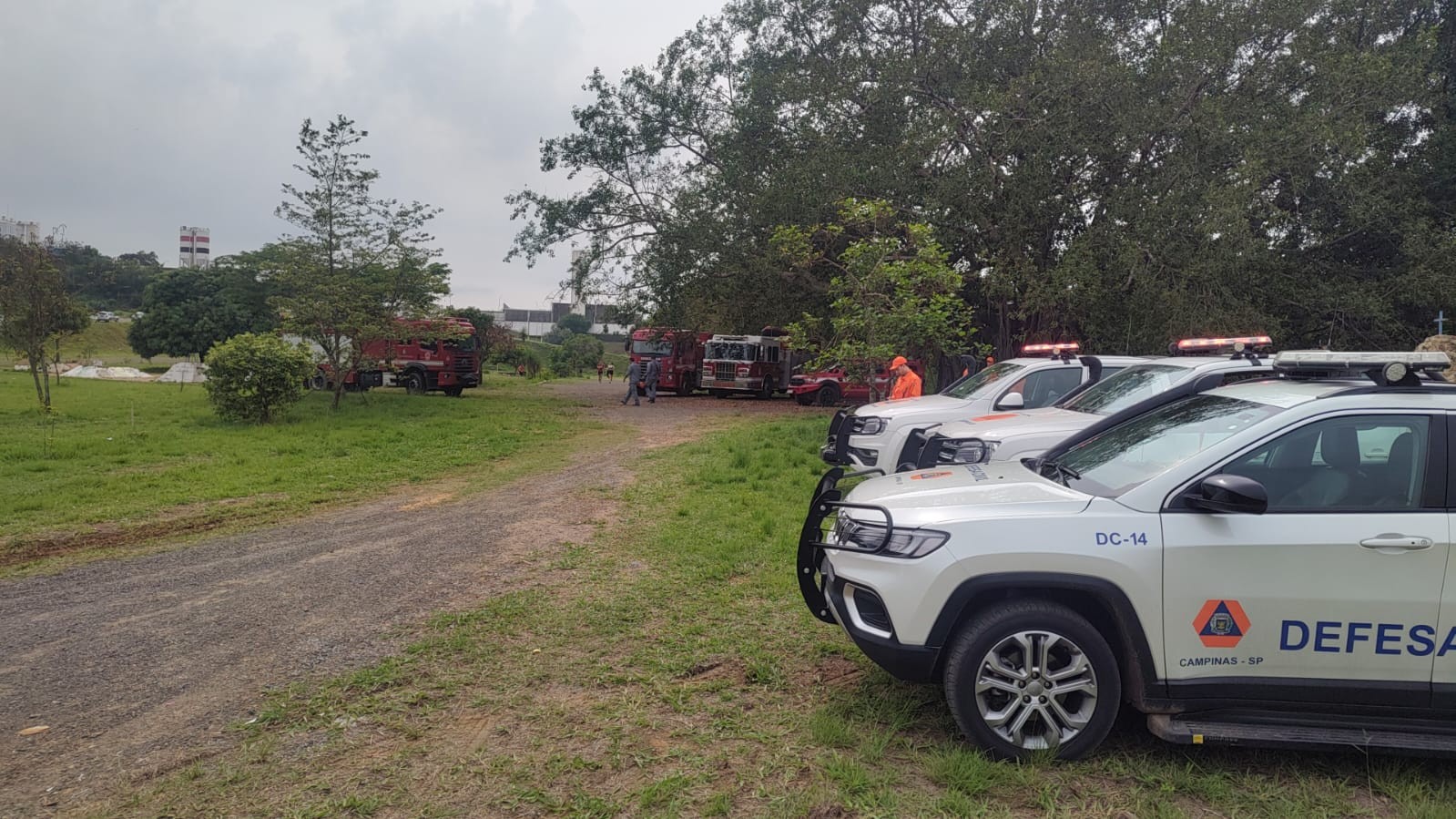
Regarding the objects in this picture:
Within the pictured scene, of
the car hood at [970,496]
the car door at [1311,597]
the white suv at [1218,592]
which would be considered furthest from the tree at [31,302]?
the car door at [1311,597]

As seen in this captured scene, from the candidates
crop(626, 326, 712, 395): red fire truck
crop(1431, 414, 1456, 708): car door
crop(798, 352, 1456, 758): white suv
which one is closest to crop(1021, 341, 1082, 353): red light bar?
crop(798, 352, 1456, 758): white suv

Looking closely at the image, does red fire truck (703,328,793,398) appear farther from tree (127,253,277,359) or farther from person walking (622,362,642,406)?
tree (127,253,277,359)

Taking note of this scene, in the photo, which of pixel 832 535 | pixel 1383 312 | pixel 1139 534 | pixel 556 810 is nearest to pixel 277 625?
pixel 556 810

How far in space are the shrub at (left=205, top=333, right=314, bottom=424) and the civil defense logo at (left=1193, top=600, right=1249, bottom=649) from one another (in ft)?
61.3

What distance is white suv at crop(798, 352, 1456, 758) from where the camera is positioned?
3.36 meters

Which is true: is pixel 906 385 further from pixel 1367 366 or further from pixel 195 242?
pixel 195 242

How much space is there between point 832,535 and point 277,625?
3582 millimetres

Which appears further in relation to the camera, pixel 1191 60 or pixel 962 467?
A: pixel 1191 60

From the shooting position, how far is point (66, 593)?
607 centimetres

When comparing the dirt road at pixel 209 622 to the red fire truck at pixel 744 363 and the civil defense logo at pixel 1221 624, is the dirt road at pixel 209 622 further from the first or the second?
A: the red fire truck at pixel 744 363

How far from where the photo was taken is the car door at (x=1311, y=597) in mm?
3346

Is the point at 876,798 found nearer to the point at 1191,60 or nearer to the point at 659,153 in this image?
the point at 1191,60

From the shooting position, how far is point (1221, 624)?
3408mm

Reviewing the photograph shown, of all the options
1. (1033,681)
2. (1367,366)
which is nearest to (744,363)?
(1367,366)
